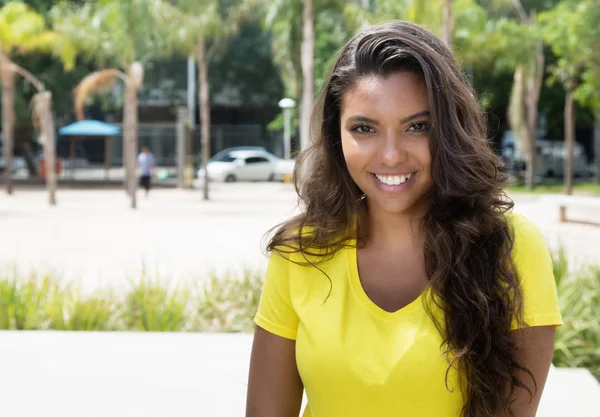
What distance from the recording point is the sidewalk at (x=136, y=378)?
11.7ft

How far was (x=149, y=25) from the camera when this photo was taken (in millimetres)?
24062

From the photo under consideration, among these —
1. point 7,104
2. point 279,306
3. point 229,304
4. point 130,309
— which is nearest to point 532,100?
point 7,104

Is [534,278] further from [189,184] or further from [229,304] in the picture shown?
[189,184]

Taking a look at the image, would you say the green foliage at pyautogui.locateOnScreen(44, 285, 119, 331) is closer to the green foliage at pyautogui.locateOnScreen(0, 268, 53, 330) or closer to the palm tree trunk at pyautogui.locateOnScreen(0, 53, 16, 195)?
the green foliage at pyautogui.locateOnScreen(0, 268, 53, 330)

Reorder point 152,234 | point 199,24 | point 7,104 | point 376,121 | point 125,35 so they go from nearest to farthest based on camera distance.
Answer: point 376,121, point 152,234, point 125,35, point 199,24, point 7,104

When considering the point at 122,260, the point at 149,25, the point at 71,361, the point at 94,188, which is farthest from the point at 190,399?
the point at 94,188

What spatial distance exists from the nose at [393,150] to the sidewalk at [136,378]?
187 cm

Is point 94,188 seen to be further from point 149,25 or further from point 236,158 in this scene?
point 149,25

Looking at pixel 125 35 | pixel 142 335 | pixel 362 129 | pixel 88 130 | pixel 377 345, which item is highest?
pixel 125 35

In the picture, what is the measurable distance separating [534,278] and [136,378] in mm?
2576

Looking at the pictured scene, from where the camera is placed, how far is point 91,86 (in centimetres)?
2334

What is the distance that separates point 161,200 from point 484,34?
15.3m

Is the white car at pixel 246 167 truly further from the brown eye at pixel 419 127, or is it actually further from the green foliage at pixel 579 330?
the brown eye at pixel 419 127

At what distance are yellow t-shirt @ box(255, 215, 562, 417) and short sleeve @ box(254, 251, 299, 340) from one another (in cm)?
3
